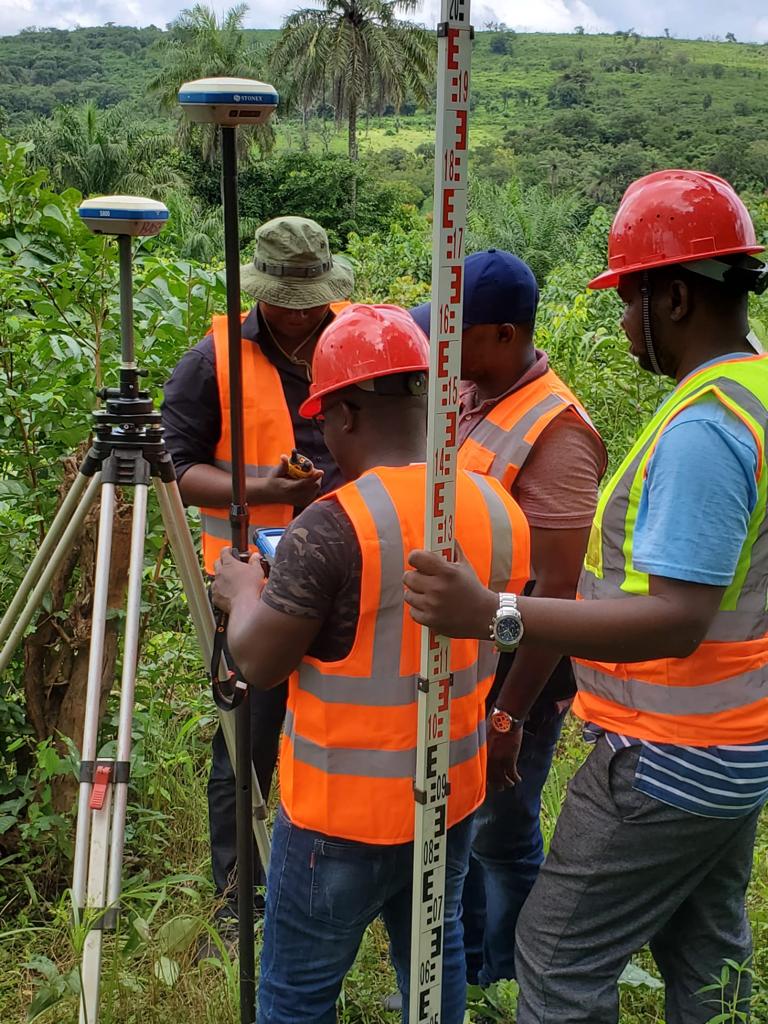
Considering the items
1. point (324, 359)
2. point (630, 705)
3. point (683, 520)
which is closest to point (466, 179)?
point (324, 359)

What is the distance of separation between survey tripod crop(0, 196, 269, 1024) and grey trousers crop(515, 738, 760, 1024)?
605 mm

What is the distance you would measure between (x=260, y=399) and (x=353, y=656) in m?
1.22

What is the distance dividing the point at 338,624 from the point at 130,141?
4502 cm

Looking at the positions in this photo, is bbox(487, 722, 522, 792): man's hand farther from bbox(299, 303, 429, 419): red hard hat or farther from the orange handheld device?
bbox(299, 303, 429, 419): red hard hat

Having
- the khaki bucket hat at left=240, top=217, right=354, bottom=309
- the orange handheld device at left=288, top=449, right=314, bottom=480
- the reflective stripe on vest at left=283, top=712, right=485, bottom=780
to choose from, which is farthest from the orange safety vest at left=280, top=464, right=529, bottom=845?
the khaki bucket hat at left=240, top=217, right=354, bottom=309

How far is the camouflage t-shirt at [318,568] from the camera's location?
1.60 meters

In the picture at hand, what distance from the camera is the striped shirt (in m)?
1.69

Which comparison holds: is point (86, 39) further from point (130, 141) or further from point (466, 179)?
point (466, 179)

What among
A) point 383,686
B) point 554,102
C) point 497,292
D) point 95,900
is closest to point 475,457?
point 497,292

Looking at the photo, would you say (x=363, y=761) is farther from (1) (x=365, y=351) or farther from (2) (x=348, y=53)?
(2) (x=348, y=53)

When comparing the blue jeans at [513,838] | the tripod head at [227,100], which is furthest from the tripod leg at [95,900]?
the tripod head at [227,100]

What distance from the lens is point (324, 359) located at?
1.75 m

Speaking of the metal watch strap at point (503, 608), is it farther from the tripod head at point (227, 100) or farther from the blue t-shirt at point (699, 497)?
the tripod head at point (227, 100)

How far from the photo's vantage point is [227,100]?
1636 millimetres
